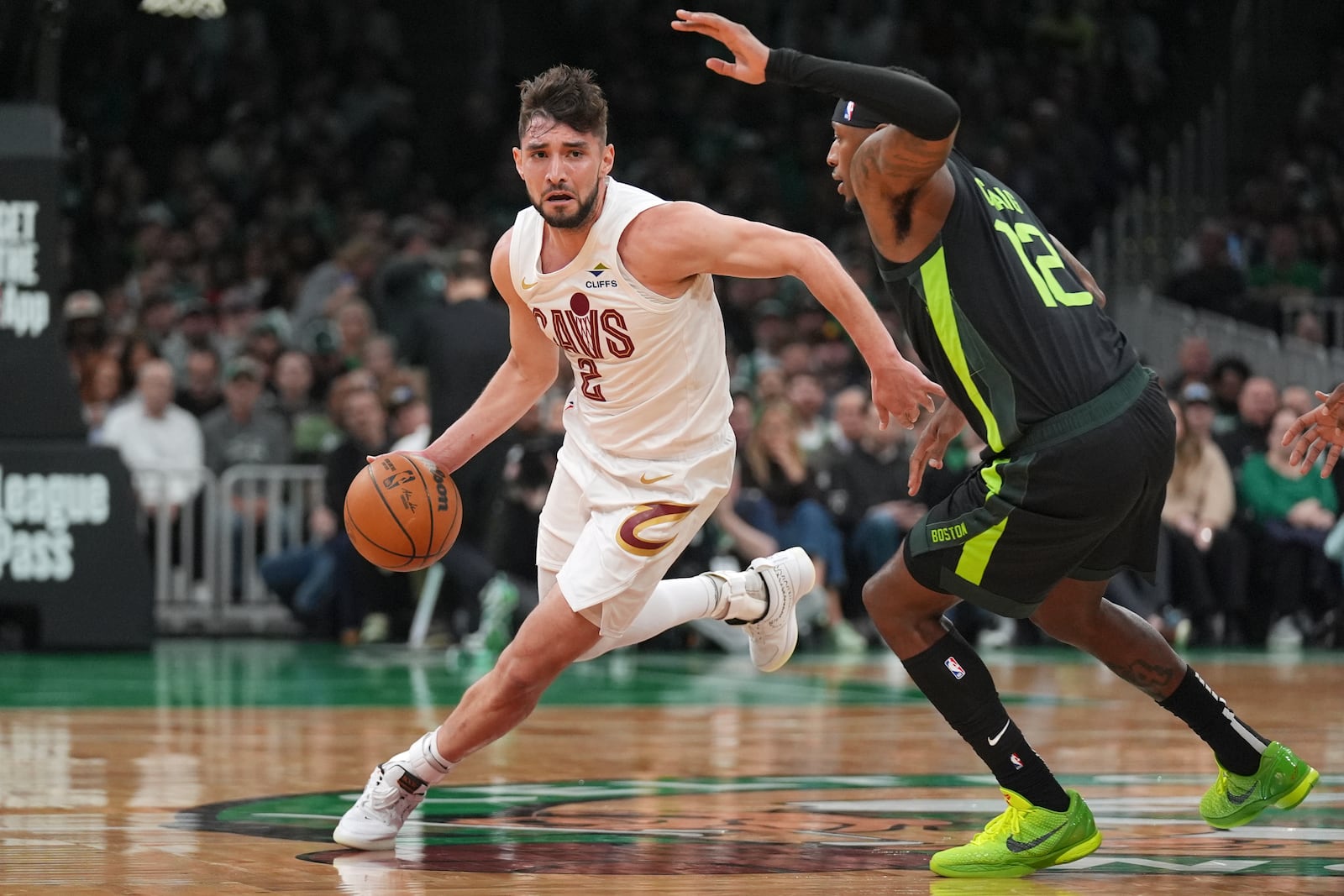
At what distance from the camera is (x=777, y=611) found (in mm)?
6605

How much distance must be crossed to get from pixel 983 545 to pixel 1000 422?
32 cm

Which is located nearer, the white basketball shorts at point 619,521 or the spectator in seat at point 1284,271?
the white basketball shorts at point 619,521

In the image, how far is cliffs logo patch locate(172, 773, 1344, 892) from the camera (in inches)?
207

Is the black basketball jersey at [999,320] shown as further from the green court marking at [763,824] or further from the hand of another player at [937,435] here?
the green court marking at [763,824]

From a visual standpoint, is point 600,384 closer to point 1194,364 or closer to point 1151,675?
point 1151,675

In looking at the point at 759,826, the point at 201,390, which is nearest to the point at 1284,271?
the point at 201,390

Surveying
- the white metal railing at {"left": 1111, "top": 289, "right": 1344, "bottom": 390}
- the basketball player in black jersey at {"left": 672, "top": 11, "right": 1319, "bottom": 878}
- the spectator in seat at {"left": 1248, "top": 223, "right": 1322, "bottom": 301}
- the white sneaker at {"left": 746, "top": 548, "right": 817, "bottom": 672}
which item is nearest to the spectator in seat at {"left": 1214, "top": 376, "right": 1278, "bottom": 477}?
the white metal railing at {"left": 1111, "top": 289, "right": 1344, "bottom": 390}

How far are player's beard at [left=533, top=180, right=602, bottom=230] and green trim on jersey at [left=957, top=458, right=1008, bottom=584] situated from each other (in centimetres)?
134

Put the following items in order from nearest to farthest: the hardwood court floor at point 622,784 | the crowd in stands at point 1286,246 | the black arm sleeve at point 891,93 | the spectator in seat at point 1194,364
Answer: the black arm sleeve at point 891,93, the hardwood court floor at point 622,784, the spectator in seat at point 1194,364, the crowd in stands at point 1286,246

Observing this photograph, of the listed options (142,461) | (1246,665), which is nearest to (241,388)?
(142,461)

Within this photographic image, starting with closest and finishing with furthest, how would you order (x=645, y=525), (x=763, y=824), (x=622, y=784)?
(x=645, y=525)
(x=763, y=824)
(x=622, y=784)

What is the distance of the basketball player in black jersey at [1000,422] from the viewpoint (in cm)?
520

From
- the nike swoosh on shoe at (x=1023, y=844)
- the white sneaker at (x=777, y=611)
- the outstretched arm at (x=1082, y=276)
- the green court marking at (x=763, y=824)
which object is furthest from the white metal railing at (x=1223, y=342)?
the nike swoosh on shoe at (x=1023, y=844)

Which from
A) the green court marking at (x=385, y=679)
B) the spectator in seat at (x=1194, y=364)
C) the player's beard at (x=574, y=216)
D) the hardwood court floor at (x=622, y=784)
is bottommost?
the green court marking at (x=385, y=679)
